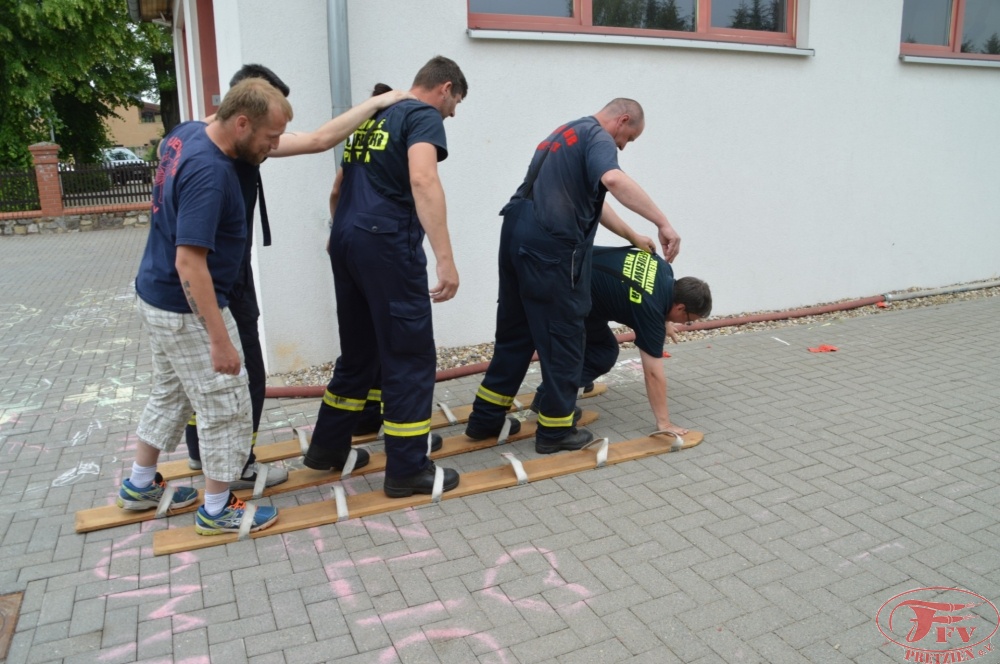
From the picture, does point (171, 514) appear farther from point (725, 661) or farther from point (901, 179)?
point (901, 179)

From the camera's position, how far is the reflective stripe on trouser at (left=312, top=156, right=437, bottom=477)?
11.7 feet

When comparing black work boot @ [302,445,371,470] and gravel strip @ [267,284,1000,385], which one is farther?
gravel strip @ [267,284,1000,385]

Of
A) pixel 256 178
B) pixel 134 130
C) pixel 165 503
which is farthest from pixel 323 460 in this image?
pixel 134 130

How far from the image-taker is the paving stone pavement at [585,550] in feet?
9.23

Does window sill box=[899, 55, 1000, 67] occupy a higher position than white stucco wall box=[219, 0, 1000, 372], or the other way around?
window sill box=[899, 55, 1000, 67]

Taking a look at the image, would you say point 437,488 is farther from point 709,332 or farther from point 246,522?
point 709,332

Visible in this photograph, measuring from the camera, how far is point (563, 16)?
21.1ft

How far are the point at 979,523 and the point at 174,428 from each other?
362cm

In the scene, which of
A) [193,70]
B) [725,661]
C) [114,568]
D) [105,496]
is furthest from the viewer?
[193,70]

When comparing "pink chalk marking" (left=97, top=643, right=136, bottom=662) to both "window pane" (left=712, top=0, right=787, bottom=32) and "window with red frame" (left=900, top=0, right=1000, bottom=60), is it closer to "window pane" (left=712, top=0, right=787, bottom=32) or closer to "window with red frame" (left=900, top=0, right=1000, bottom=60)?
"window pane" (left=712, top=0, right=787, bottom=32)

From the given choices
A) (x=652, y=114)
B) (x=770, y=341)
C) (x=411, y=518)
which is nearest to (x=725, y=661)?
(x=411, y=518)

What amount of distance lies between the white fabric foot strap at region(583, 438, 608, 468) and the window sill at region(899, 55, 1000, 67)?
5.69 meters

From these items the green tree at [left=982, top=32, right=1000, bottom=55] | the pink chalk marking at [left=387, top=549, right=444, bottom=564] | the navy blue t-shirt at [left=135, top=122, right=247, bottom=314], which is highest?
the green tree at [left=982, top=32, right=1000, bottom=55]

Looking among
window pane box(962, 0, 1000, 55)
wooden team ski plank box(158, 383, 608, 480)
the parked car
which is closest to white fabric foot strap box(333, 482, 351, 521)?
wooden team ski plank box(158, 383, 608, 480)
